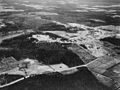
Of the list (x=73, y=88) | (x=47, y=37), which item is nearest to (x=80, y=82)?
(x=73, y=88)

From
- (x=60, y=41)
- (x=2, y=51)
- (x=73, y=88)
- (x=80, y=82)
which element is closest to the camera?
(x=73, y=88)

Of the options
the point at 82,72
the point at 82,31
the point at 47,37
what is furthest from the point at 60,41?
the point at 82,72

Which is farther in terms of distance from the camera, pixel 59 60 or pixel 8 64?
pixel 59 60

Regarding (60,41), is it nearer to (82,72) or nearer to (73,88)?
(82,72)

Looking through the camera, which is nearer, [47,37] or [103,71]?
[103,71]

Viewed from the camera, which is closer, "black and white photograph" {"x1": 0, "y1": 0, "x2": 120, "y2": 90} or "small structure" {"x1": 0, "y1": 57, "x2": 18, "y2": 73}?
"black and white photograph" {"x1": 0, "y1": 0, "x2": 120, "y2": 90}

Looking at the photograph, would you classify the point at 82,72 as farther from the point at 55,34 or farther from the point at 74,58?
the point at 55,34

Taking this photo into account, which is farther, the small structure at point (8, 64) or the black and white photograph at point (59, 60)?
the small structure at point (8, 64)

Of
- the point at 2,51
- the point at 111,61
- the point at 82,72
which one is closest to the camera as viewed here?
the point at 82,72

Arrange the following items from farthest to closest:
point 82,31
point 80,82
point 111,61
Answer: point 82,31, point 111,61, point 80,82
